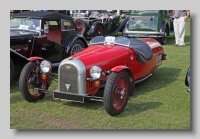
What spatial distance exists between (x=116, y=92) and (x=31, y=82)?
1.58m

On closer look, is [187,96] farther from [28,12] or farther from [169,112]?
[28,12]

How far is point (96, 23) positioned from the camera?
13.1m

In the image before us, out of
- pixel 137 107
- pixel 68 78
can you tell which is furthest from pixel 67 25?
pixel 137 107

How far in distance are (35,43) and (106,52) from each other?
7.30 ft

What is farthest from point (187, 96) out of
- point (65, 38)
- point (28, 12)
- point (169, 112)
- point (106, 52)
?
point (28, 12)

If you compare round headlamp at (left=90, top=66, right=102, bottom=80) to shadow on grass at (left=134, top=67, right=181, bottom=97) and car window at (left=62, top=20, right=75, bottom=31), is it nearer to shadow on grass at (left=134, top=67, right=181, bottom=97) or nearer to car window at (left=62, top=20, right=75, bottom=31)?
shadow on grass at (left=134, top=67, right=181, bottom=97)

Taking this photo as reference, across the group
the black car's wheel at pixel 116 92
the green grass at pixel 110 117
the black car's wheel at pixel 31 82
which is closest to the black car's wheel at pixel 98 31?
the green grass at pixel 110 117

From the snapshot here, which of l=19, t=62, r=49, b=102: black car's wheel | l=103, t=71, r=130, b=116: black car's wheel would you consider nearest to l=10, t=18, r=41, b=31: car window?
l=19, t=62, r=49, b=102: black car's wheel

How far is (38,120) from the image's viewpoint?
14.4ft

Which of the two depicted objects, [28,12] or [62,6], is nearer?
[62,6]

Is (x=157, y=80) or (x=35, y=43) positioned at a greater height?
(x=35, y=43)

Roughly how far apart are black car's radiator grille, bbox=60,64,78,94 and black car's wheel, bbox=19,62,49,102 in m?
0.59

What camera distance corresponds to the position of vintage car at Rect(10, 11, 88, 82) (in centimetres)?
642

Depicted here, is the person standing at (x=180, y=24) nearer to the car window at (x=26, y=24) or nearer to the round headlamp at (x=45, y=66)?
the car window at (x=26, y=24)
